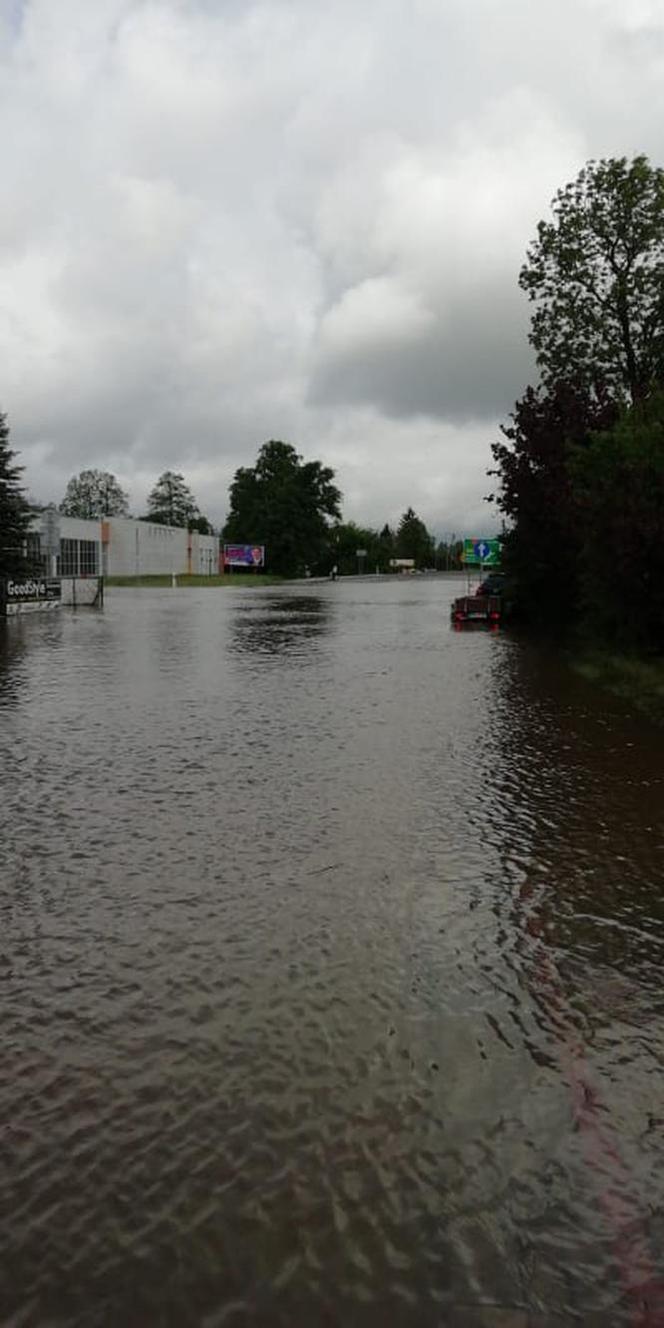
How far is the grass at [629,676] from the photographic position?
40.9 feet

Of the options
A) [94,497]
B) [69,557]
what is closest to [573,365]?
[69,557]

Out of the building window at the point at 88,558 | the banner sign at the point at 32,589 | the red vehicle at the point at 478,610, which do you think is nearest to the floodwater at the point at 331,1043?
the red vehicle at the point at 478,610

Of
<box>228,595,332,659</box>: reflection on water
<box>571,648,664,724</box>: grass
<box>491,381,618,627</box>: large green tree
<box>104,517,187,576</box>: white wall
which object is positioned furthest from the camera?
<box>104,517,187,576</box>: white wall

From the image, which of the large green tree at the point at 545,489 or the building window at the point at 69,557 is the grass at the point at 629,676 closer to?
the large green tree at the point at 545,489

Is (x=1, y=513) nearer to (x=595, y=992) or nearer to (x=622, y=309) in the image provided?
(x=622, y=309)

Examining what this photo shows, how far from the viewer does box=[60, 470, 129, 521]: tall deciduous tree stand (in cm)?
14862

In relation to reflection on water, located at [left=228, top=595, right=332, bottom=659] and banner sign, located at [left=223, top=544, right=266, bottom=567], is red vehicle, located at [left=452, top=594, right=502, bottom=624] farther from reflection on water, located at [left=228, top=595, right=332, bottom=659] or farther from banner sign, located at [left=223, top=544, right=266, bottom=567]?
banner sign, located at [left=223, top=544, right=266, bottom=567]

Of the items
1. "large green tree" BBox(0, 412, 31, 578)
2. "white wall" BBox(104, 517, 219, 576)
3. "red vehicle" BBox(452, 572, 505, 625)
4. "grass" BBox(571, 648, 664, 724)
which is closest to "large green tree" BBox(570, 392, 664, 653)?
"grass" BBox(571, 648, 664, 724)

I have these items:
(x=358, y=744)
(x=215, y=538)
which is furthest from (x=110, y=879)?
(x=215, y=538)

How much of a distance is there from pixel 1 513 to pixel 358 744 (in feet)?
87.4

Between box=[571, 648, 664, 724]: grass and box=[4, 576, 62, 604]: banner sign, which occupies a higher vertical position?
box=[4, 576, 62, 604]: banner sign

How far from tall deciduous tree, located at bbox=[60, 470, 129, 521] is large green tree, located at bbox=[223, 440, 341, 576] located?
3510 centimetres

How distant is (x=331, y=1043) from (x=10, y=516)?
3203 centimetres

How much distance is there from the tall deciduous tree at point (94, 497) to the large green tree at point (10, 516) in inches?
4656
